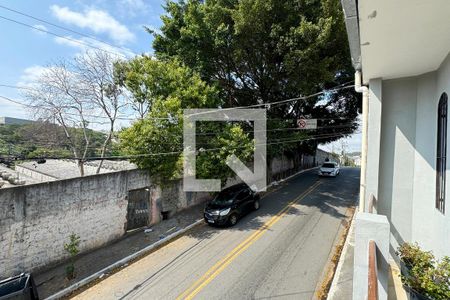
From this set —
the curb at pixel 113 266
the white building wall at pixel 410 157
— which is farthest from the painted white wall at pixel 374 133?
the curb at pixel 113 266

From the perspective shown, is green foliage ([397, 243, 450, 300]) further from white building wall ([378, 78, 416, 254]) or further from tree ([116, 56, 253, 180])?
tree ([116, 56, 253, 180])

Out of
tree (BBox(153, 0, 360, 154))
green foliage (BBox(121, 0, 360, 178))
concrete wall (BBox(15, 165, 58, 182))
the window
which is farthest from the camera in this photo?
concrete wall (BBox(15, 165, 58, 182))

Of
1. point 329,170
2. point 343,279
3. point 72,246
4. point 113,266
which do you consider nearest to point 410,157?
point 343,279

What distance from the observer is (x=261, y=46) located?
16.4 m

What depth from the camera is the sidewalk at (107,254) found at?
8.51 metres

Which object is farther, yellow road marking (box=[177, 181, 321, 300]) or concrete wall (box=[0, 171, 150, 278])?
concrete wall (box=[0, 171, 150, 278])

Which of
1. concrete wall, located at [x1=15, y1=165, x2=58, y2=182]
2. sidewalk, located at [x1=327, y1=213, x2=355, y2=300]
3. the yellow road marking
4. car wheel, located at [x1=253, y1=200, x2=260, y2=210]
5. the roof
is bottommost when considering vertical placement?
the yellow road marking

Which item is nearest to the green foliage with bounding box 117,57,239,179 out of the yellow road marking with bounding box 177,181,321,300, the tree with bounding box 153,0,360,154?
the tree with bounding box 153,0,360,154

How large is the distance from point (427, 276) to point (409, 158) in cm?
332

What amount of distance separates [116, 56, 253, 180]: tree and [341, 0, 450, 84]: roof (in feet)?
28.0

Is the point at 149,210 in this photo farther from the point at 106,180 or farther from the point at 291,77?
the point at 291,77

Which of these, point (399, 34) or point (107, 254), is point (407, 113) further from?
point (107, 254)

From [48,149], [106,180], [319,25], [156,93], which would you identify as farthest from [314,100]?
[48,149]

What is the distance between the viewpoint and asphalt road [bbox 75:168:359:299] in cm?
752
